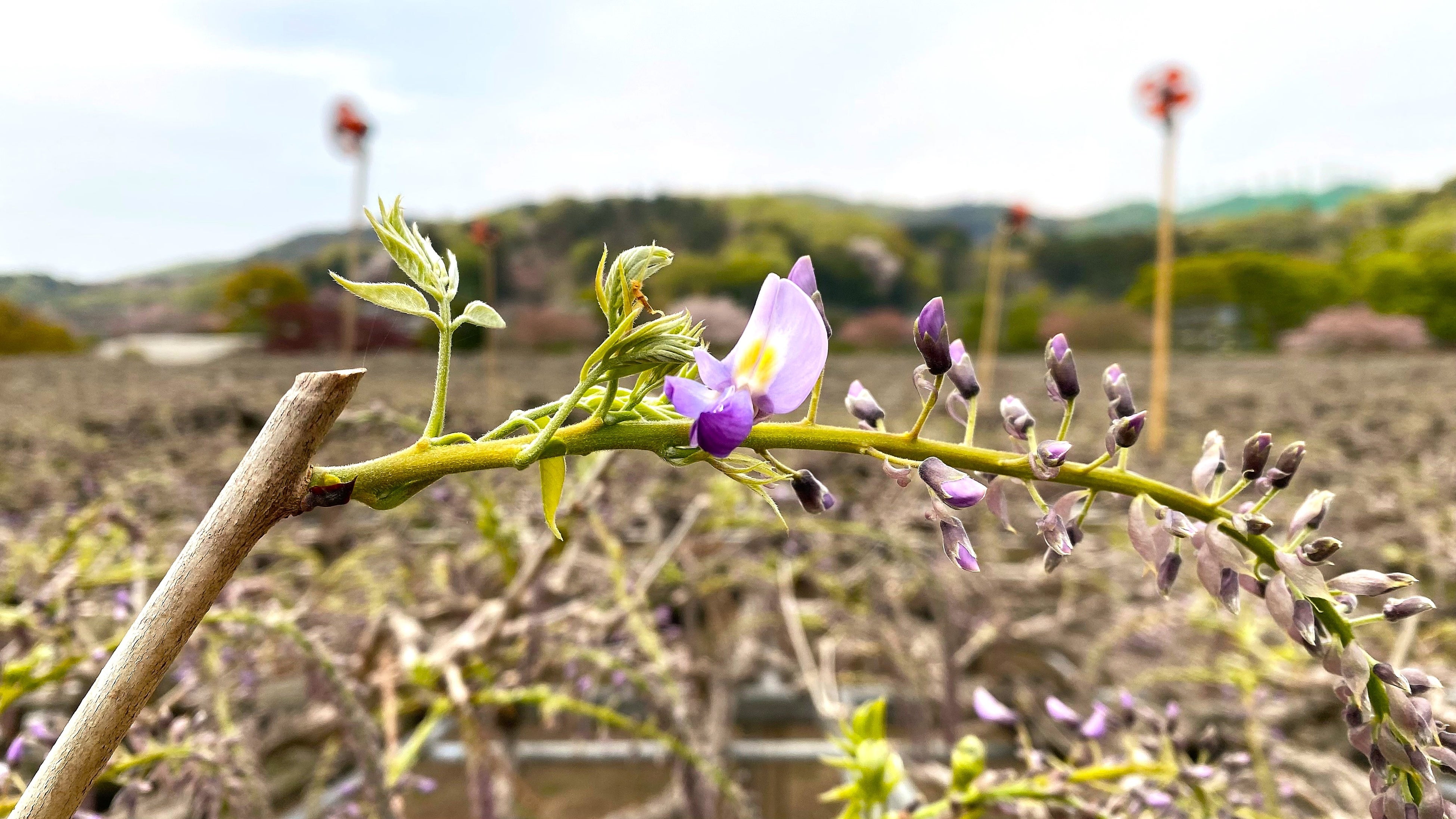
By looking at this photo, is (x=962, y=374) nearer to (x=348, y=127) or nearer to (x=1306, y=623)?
(x=1306, y=623)

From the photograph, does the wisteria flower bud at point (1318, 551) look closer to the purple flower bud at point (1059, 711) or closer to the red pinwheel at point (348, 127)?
the purple flower bud at point (1059, 711)

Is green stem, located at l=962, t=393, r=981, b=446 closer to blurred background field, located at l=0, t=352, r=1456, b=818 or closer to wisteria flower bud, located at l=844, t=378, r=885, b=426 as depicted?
wisteria flower bud, located at l=844, t=378, r=885, b=426

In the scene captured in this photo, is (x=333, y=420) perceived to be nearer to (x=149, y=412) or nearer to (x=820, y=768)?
(x=820, y=768)

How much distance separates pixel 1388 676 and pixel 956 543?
0.15m

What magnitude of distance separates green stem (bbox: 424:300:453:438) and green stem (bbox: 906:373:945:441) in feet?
0.44

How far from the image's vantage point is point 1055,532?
0.80ft

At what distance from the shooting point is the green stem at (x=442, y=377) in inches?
8.4

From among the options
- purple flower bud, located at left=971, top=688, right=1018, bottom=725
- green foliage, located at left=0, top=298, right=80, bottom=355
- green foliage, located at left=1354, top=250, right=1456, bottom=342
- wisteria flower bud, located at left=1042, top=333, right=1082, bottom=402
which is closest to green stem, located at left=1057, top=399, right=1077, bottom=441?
wisteria flower bud, located at left=1042, top=333, right=1082, bottom=402

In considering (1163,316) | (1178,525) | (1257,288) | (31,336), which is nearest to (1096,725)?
(1178,525)

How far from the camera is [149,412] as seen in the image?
2.78 m

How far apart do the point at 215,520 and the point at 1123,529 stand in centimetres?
195

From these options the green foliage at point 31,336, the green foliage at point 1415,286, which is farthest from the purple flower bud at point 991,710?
the green foliage at point 1415,286

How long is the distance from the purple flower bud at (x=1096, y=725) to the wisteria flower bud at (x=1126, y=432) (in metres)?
0.26

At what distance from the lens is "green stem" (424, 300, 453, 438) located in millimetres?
213
